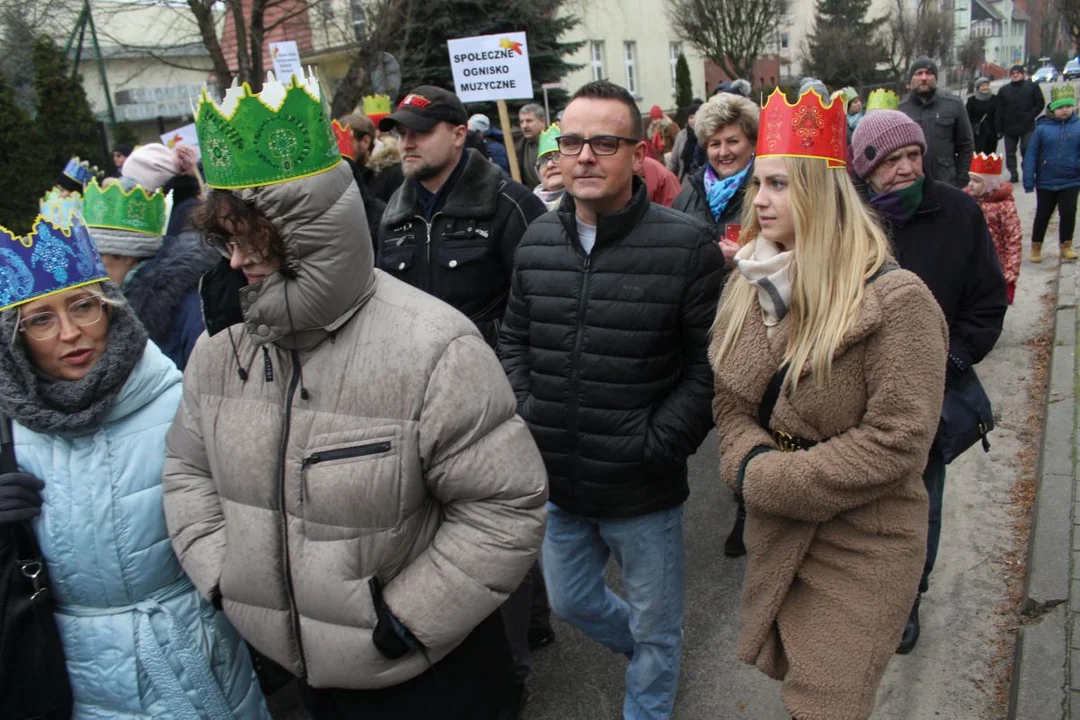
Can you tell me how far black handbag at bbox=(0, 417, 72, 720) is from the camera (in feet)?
7.50

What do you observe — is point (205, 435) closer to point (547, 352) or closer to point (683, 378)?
point (547, 352)

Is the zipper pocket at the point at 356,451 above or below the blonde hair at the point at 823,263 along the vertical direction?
below

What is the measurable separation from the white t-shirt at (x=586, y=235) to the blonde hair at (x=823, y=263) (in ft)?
2.08

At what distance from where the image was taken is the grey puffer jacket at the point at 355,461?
1.91m

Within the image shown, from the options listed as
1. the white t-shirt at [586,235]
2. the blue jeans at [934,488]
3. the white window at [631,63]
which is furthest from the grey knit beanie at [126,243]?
the white window at [631,63]

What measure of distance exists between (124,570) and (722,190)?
10.7 ft

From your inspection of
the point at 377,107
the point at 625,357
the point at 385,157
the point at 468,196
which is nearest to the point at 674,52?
the point at 377,107

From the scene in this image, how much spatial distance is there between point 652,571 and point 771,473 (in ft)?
2.48

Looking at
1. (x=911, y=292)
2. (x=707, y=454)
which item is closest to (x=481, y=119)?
(x=707, y=454)

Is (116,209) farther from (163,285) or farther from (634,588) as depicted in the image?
(634,588)

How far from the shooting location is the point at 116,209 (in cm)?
364

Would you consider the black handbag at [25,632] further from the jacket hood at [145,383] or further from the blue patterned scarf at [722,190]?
the blue patterned scarf at [722,190]

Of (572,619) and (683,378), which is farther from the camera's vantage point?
(572,619)

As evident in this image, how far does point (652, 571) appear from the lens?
2889mm
